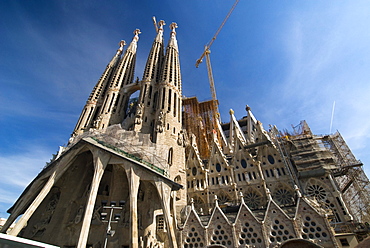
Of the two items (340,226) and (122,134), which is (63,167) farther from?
(340,226)

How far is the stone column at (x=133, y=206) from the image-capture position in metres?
13.8

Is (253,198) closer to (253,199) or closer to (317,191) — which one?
(253,199)

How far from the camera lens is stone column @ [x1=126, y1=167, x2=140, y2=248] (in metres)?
13.8

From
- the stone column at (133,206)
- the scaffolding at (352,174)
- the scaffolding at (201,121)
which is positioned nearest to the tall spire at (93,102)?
the scaffolding at (201,121)

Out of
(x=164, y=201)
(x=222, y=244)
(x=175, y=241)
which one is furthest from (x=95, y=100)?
(x=222, y=244)

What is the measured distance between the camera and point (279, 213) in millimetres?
14078

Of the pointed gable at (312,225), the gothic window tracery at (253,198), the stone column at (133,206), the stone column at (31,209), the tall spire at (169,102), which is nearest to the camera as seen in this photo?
the pointed gable at (312,225)

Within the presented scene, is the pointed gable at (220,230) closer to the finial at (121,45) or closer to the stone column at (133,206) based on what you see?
the stone column at (133,206)

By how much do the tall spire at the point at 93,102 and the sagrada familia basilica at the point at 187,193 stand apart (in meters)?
8.03

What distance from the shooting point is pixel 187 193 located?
2242cm

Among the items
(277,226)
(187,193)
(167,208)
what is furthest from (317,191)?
(167,208)

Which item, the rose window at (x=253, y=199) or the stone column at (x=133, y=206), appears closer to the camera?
the stone column at (x=133, y=206)

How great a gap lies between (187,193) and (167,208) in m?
7.31

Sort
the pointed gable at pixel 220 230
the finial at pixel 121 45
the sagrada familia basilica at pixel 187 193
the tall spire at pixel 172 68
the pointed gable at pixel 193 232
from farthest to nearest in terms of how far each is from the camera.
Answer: the finial at pixel 121 45 → the tall spire at pixel 172 68 → the pointed gable at pixel 193 232 → the pointed gable at pixel 220 230 → the sagrada familia basilica at pixel 187 193
